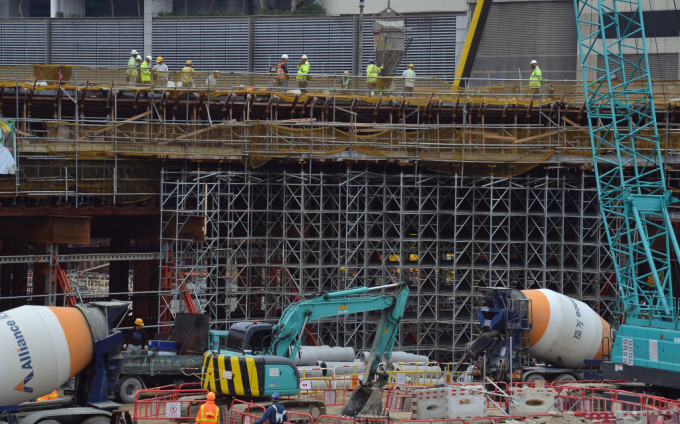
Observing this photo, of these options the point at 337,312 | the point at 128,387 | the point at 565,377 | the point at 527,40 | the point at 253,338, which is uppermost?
the point at 527,40

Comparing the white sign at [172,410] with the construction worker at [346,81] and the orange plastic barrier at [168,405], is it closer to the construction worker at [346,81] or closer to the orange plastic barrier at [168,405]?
the orange plastic barrier at [168,405]

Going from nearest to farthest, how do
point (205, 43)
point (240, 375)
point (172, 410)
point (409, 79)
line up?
point (240, 375)
point (172, 410)
point (409, 79)
point (205, 43)

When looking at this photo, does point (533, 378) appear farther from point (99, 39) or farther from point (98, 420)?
point (99, 39)

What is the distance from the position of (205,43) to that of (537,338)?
128 feet

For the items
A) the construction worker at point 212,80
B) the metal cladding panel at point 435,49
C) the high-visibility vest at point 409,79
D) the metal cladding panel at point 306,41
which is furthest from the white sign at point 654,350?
the metal cladding panel at point 306,41

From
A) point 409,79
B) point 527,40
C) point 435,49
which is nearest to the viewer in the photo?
point 409,79

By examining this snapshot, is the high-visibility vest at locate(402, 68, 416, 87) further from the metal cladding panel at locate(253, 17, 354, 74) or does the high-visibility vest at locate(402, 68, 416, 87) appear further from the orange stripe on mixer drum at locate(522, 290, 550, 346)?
the metal cladding panel at locate(253, 17, 354, 74)

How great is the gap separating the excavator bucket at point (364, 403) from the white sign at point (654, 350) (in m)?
9.14

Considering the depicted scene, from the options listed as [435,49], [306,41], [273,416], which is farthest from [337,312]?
[306,41]

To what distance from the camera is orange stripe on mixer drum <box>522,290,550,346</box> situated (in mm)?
28719

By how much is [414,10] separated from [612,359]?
38249mm

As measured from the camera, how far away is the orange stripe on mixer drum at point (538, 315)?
94.2 feet

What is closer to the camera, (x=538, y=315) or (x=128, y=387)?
(x=128, y=387)

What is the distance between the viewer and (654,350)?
27453mm
